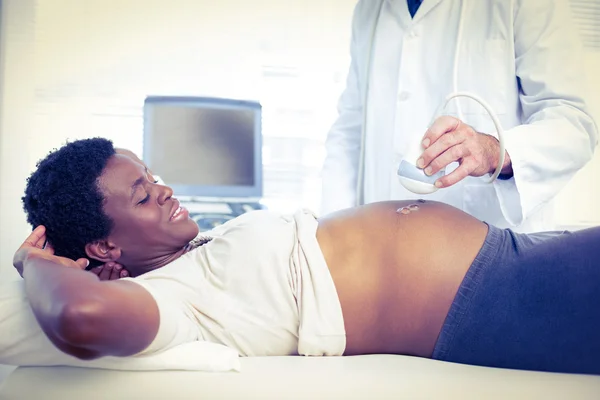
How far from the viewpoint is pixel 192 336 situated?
0.90m

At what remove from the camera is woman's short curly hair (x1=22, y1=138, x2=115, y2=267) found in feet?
3.34

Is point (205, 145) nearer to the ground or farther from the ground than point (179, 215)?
farther from the ground

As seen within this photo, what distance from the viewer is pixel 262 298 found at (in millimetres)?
940

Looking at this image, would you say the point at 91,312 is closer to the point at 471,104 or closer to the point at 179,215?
the point at 179,215

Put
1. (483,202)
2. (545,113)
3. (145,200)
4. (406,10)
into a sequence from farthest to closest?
(406,10) < (483,202) < (545,113) < (145,200)

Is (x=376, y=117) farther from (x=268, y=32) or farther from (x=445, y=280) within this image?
(x=268, y=32)

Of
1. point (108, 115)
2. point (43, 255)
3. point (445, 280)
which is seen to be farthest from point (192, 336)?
point (108, 115)

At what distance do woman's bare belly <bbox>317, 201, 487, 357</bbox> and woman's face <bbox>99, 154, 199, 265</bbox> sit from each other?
283 millimetres

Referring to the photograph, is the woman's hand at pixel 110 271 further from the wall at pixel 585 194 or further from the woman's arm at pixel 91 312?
the wall at pixel 585 194

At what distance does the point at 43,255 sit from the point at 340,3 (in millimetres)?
2195

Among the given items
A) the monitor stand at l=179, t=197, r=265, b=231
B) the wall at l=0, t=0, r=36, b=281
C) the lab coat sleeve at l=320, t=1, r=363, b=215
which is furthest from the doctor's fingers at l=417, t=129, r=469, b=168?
the wall at l=0, t=0, r=36, b=281

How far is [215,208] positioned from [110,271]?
4.33 ft

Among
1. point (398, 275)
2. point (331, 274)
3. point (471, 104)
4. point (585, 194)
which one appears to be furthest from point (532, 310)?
point (585, 194)

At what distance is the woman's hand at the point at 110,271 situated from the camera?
1.06 m
